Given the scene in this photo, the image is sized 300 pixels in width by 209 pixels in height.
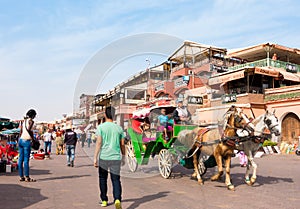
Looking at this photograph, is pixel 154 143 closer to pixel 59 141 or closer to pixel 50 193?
pixel 50 193

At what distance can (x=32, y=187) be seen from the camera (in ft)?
24.8

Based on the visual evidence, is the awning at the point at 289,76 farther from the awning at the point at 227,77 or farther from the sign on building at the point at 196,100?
the sign on building at the point at 196,100

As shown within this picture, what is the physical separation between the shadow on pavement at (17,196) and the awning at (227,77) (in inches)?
740

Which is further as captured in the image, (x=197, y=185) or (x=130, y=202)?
(x=197, y=185)

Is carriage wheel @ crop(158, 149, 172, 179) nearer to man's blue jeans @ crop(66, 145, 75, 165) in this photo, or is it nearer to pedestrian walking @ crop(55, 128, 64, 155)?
man's blue jeans @ crop(66, 145, 75, 165)

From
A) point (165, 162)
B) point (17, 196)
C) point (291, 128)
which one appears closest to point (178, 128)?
point (165, 162)

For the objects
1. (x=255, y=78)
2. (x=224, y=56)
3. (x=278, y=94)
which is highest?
(x=224, y=56)

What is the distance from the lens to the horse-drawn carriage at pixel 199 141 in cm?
791

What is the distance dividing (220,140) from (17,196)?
477 cm

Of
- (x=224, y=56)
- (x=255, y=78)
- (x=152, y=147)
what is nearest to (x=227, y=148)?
(x=152, y=147)

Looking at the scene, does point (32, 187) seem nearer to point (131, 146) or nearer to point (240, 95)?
point (131, 146)

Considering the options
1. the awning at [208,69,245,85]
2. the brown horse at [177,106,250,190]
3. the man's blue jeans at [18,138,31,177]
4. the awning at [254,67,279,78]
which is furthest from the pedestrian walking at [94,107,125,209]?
the awning at [254,67,279,78]

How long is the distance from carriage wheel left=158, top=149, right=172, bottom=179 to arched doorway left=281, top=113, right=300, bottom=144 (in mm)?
14971

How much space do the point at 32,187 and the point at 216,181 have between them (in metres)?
4.79
